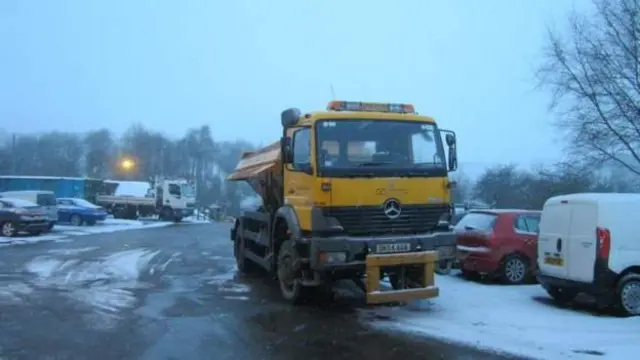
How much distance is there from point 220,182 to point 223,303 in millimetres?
66993

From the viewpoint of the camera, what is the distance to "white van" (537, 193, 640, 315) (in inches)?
340

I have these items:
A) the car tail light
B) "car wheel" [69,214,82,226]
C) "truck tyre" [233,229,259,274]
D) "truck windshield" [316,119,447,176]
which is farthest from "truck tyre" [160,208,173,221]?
the car tail light

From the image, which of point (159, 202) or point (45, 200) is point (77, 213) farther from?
point (159, 202)

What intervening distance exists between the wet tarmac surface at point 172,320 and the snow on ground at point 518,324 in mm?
470

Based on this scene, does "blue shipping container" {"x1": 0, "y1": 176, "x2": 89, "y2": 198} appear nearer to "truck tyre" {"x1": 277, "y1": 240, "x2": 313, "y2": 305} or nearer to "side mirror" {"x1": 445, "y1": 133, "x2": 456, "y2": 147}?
"truck tyre" {"x1": 277, "y1": 240, "x2": 313, "y2": 305}

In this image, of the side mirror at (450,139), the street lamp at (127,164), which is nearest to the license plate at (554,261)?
the side mirror at (450,139)

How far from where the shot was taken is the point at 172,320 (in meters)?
8.45

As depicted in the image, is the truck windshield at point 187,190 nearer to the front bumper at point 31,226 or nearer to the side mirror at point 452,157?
the front bumper at point 31,226

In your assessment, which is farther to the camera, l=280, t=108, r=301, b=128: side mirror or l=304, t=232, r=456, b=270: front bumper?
l=280, t=108, r=301, b=128: side mirror

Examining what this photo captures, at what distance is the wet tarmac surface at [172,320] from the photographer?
6.71 m

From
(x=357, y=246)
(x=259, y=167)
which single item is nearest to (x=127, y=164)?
(x=259, y=167)

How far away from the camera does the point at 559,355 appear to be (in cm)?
652

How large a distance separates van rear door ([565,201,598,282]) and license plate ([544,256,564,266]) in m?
0.17

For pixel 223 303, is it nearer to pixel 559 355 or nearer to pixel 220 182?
pixel 559 355
